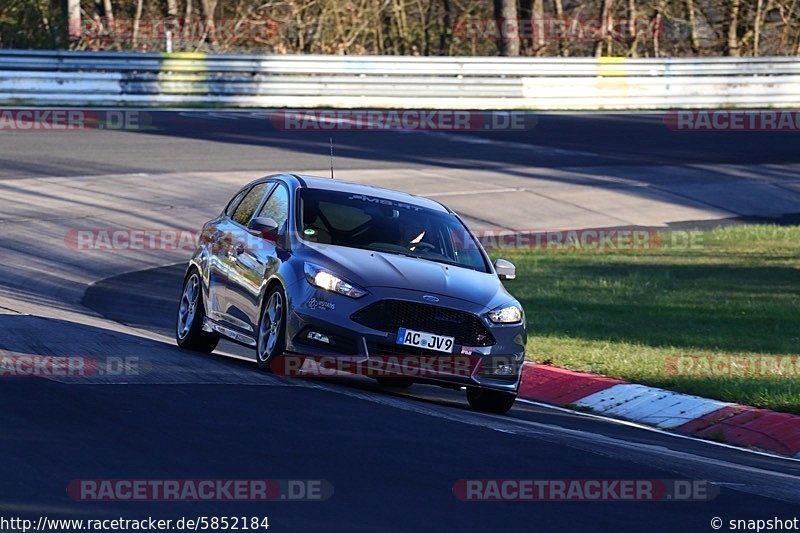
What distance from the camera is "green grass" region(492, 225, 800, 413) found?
12.5m

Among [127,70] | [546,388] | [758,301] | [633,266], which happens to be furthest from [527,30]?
[546,388]

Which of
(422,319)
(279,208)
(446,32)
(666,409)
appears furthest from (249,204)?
(446,32)

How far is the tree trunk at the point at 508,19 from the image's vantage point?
4097 centimetres

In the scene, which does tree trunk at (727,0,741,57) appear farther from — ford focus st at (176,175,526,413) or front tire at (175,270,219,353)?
front tire at (175,270,219,353)

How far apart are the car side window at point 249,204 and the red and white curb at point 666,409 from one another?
2.77 meters

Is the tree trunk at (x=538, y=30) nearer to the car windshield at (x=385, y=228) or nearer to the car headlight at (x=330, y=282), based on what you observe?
the car windshield at (x=385, y=228)

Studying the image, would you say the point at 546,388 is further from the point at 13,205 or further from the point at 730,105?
the point at 730,105

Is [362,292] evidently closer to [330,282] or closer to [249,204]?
[330,282]

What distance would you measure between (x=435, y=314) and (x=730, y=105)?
2738 cm

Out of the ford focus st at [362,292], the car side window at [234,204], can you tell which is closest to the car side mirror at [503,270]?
the ford focus st at [362,292]

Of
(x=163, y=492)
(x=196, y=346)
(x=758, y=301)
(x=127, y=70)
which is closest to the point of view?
(x=163, y=492)

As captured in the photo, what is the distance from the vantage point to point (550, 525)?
670cm

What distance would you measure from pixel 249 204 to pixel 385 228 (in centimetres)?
162

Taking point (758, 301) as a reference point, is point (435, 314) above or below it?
above
